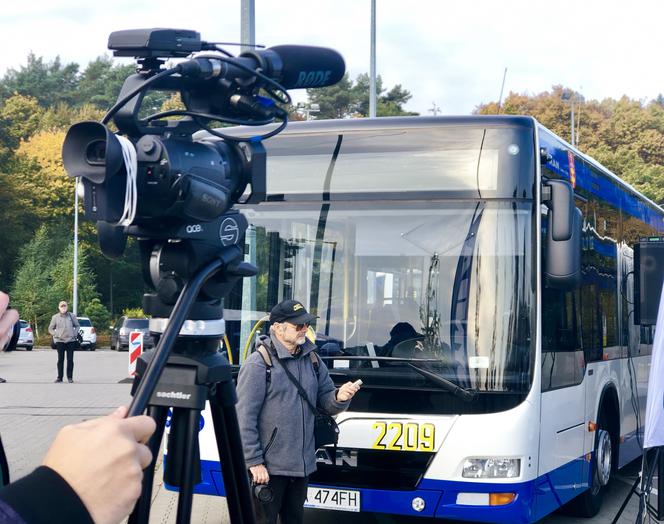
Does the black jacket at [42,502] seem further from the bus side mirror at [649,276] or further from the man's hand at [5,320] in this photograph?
the bus side mirror at [649,276]

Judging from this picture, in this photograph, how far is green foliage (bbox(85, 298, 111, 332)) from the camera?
5659 cm

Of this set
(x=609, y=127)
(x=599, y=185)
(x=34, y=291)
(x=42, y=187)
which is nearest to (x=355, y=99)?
(x=609, y=127)

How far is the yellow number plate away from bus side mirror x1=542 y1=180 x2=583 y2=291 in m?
1.24

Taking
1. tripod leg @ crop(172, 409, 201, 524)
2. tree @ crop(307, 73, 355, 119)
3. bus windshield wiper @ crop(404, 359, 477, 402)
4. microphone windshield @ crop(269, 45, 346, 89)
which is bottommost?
bus windshield wiper @ crop(404, 359, 477, 402)

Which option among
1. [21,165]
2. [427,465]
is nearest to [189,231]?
[427,465]

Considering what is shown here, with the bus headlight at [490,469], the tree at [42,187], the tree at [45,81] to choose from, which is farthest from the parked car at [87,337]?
the tree at [45,81]

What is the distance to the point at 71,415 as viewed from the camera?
1585cm

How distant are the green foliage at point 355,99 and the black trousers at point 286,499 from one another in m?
71.1

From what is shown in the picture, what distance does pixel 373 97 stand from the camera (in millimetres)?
24016

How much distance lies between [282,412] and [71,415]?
11003 millimetres

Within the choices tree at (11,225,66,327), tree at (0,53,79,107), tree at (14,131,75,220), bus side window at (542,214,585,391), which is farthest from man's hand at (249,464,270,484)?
tree at (0,53,79,107)

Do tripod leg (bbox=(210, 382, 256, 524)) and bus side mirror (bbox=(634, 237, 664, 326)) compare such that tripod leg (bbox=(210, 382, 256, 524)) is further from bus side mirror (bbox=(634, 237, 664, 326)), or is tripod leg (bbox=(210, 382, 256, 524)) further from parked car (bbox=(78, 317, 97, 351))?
parked car (bbox=(78, 317, 97, 351))

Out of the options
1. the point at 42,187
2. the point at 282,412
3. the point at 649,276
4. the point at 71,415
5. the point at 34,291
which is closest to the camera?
the point at 282,412

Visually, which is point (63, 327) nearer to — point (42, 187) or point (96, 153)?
point (96, 153)
